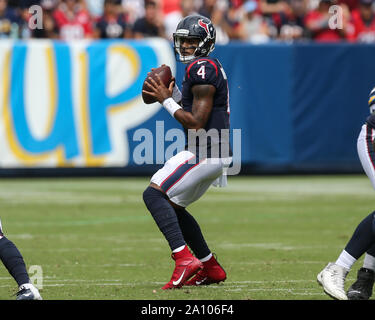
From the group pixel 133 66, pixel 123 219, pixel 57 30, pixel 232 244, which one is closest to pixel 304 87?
pixel 133 66

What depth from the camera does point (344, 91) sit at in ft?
51.9

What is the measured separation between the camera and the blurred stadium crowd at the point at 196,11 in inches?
628

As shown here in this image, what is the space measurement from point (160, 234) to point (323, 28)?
26.6ft

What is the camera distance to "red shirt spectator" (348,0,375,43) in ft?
55.4

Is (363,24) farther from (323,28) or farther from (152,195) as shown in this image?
(152,195)

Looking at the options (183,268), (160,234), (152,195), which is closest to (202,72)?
(152,195)

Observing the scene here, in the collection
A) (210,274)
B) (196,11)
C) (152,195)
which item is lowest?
(210,274)

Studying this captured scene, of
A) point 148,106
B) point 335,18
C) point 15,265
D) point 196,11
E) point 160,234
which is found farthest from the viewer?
point 196,11

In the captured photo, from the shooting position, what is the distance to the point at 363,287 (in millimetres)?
5781

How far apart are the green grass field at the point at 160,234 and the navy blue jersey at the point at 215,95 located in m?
1.03

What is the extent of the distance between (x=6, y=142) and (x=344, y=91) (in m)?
5.83

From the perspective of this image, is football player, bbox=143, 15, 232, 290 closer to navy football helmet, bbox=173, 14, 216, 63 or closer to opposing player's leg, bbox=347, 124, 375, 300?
navy football helmet, bbox=173, 14, 216, 63

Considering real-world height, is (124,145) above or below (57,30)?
below
